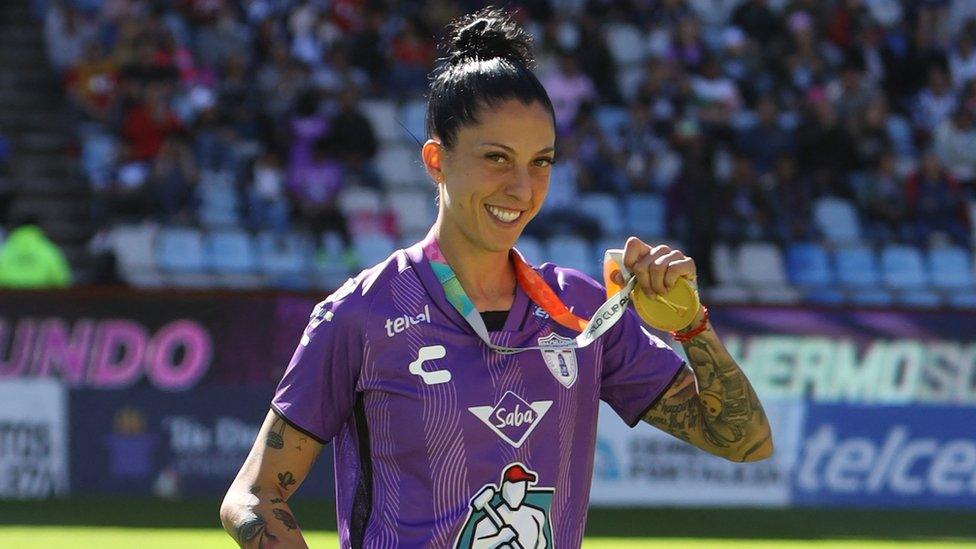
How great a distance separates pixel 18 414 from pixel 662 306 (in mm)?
8795

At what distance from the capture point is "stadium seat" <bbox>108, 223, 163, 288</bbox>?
523 inches

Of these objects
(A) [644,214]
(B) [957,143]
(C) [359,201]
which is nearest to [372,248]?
(C) [359,201]

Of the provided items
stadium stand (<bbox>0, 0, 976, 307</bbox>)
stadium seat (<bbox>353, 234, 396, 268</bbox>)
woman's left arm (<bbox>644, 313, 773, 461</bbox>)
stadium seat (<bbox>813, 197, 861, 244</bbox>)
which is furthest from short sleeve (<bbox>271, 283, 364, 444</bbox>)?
stadium seat (<bbox>813, 197, 861, 244</bbox>)

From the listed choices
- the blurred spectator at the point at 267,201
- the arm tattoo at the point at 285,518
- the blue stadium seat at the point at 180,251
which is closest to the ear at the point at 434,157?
the arm tattoo at the point at 285,518

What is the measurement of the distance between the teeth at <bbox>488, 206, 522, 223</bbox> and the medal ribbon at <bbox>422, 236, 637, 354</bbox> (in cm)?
16

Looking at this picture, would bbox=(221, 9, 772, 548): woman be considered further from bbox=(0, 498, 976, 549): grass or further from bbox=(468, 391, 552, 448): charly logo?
bbox=(0, 498, 976, 549): grass

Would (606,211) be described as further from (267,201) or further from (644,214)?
(267,201)

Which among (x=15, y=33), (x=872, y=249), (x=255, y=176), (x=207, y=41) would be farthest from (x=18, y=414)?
(x=872, y=249)

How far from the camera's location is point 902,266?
1453cm

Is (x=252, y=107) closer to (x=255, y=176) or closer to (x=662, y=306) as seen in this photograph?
(x=255, y=176)

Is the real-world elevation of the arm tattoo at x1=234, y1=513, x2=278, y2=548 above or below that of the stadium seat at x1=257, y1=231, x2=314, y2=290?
below

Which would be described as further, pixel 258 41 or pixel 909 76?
pixel 909 76

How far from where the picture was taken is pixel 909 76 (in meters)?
16.5

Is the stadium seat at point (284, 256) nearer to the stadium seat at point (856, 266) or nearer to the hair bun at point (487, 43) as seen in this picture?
the stadium seat at point (856, 266)
